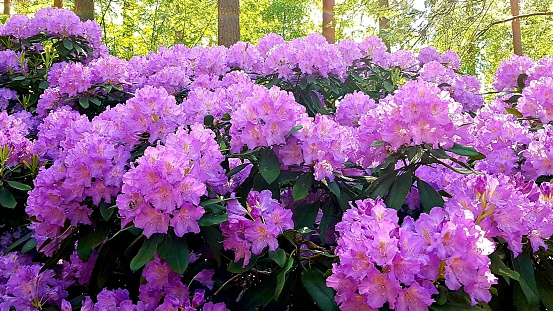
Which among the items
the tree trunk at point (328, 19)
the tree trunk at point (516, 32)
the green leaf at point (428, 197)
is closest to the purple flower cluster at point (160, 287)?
the green leaf at point (428, 197)

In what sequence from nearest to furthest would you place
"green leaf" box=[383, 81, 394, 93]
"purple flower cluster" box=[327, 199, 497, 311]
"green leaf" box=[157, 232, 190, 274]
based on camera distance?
"purple flower cluster" box=[327, 199, 497, 311], "green leaf" box=[157, 232, 190, 274], "green leaf" box=[383, 81, 394, 93]

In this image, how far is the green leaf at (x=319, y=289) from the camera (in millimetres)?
1249

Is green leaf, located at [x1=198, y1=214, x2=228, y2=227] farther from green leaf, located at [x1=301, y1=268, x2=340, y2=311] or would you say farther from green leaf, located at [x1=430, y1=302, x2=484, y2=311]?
green leaf, located at [x1=430, y1=302, x2=484, y2=311]

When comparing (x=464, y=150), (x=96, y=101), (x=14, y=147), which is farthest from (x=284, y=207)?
(x=96, y=101)

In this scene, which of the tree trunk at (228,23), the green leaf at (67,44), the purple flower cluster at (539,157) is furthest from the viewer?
the tree trunk at (228,23)

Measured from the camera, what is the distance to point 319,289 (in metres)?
1.28

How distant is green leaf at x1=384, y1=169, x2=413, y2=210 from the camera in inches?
55.8

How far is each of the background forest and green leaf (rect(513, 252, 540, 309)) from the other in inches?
244

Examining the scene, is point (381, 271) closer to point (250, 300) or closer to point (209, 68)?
point (250, 300)

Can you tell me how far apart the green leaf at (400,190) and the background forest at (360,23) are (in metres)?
6.03

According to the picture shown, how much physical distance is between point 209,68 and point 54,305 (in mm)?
1739

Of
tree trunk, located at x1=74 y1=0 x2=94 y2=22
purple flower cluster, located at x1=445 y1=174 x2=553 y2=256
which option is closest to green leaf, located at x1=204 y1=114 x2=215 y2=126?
purple flower cluster, located at x1=445 y1=174 x2=553 y2=256

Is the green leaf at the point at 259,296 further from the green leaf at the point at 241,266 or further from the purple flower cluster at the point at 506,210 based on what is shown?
the purple flower cluster at the point at 506,210

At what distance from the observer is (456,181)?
1.46 meters
